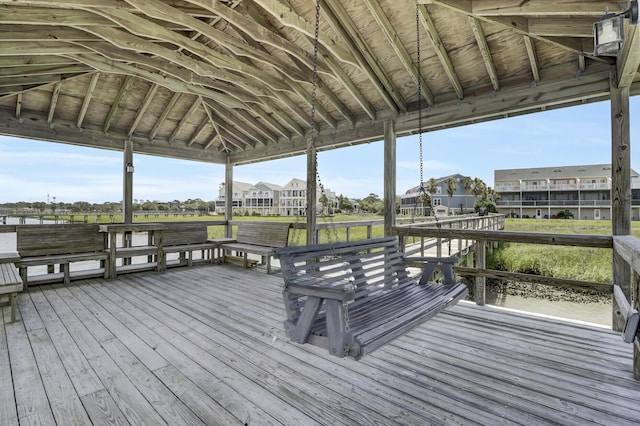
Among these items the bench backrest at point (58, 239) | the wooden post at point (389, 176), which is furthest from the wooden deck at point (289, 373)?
the bench backrest at point (58, 239)

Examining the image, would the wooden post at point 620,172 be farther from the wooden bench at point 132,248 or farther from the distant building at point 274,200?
the wooden bench at point 132,248

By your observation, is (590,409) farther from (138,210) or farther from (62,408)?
(138,210)

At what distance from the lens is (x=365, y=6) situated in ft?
11.4

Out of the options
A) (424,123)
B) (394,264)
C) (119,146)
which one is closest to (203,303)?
(394,264)

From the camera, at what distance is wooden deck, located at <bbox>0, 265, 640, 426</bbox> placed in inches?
69.6

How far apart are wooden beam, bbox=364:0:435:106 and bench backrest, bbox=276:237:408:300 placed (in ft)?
7.80

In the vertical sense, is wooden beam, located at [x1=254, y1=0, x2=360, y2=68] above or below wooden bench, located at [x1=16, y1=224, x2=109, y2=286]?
above

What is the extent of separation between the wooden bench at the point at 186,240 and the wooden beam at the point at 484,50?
19.9 feet

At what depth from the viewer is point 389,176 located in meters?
4.89

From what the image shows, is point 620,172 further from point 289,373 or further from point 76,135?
point 76,135

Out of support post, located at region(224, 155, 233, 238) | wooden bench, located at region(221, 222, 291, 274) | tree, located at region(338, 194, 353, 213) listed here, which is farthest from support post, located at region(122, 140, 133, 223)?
tree, located at region(338, 194, 353, 213)

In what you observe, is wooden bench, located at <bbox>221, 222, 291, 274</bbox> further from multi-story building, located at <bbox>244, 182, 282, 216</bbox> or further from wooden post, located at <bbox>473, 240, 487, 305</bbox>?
multi-story building, located at <bbox>244, 182, 282, 216</bbox>

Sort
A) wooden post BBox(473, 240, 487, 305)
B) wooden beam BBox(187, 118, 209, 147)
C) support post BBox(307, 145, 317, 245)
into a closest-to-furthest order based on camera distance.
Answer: wooden post BBox(473, 240, 487, 305) → support post BBox(307, 145, 317, 245) → wooden beam BBox(187, 118, 209, 147)

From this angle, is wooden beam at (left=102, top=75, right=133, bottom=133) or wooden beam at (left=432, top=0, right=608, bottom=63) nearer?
wooden beam at (left=432, top=0, right=608, bottom=63)
